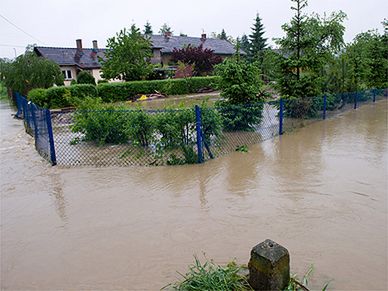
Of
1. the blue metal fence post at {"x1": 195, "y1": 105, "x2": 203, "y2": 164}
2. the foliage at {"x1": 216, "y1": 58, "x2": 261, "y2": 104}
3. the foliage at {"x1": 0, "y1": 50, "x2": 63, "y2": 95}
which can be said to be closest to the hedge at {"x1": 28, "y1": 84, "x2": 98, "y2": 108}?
the foliage at {"x1": 0, "y1": 50, "x2": 63, "y2": 95}

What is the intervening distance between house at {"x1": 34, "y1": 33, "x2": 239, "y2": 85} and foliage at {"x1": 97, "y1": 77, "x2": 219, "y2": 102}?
17.1 feet

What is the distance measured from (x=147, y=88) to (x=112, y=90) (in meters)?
3.46

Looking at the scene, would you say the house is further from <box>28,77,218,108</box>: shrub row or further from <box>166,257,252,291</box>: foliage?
<box>166,257,252,291</box>: foliage

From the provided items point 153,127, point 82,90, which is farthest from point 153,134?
point 82,90

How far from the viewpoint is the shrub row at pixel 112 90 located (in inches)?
738

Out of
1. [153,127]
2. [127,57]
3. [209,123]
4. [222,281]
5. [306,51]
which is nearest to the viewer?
[222,281]

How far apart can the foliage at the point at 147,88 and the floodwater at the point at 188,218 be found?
17338mm

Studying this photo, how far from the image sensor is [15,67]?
2081 centimetres

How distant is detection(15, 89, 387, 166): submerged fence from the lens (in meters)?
7.29

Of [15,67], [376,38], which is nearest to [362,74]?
[376,38]

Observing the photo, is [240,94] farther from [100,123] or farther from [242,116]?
[100,123]

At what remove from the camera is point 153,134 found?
7727mm

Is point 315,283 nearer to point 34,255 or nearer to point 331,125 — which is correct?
point 34,255

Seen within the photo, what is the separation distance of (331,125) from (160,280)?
10.5 meters
